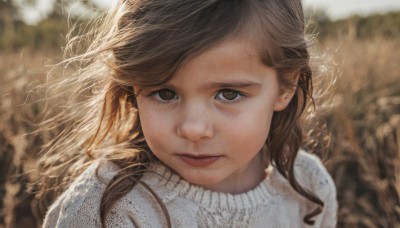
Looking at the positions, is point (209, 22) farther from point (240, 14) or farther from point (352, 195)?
point (352, 195)

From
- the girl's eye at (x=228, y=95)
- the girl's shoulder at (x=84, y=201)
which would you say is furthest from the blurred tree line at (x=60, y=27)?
the girl's eye at (x=228, y=95)

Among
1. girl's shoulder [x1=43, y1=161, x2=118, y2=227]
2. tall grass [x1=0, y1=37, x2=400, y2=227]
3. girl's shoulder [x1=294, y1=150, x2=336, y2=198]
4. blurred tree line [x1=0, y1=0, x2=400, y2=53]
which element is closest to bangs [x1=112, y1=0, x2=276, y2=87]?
girl's shoulder [x1=43, y1=161, x2=118, y2=227]

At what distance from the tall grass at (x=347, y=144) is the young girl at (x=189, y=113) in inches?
14.9

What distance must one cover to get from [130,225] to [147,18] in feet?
2.01

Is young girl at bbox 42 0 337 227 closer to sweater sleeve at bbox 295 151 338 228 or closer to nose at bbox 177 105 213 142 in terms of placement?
nose at bbox 177 105 213 142

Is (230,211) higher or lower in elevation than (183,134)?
lower

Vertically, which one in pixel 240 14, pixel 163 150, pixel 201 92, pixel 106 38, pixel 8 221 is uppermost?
pixel 240 14

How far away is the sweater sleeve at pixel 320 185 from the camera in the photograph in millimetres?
2164

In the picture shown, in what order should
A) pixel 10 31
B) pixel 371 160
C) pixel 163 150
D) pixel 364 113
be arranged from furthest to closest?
pixel 364 113 → pixel 10 31 → pixel 371 160 → pixel 163 150

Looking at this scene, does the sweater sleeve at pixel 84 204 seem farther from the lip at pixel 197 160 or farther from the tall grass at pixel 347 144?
the tall grass at pixel 347 144

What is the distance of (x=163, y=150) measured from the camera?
1.61 metres

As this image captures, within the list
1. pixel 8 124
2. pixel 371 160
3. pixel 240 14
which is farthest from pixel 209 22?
pixel 371 160

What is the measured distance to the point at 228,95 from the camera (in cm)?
159

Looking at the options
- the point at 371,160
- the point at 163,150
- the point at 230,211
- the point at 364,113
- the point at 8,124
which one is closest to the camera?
the point at 163,150
